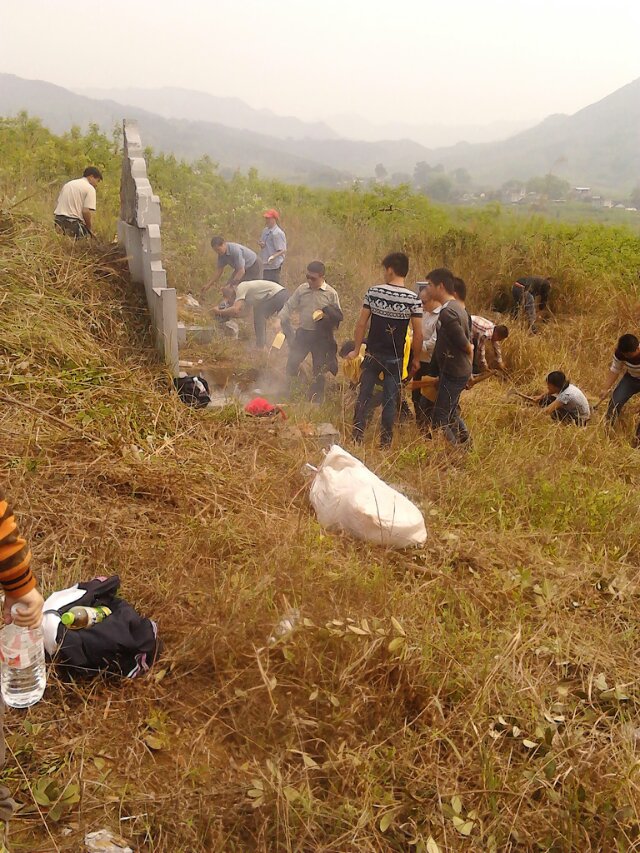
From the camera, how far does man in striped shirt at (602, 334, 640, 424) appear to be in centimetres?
596

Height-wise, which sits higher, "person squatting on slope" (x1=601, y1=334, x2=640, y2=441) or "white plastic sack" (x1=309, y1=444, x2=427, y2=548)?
"person squatting on slope" (x1=601, y1=334, x2=640, y2=441)

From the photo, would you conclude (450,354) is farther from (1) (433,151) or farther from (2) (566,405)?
(1) (433,151)

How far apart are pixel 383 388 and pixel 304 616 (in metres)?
2.89

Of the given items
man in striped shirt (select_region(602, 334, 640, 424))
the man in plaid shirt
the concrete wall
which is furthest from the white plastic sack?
man in striped shirt (select_region(602, 334, 640, 424))

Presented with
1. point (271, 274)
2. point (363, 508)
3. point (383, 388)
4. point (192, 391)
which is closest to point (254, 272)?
point (271, 274)

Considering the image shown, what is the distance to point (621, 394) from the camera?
621cm

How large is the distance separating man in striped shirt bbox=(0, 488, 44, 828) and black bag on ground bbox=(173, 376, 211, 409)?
3411 mm

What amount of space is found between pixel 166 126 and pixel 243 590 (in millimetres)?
51425

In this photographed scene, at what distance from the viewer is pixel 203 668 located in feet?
9.14

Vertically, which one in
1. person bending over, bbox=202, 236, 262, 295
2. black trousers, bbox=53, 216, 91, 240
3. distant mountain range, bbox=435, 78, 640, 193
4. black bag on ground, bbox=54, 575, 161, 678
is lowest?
black bag on ground, bbox=54, 575, 161, 678

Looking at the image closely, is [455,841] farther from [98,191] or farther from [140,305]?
[98,191]

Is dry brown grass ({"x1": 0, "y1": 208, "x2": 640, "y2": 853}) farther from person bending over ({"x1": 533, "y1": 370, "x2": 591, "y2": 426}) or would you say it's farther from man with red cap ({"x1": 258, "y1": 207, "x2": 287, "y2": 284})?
man with red cap ({"x1": 258, "y1": 207, "x2": 287, "y2": 284})

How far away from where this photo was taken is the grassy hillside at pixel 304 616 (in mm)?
2213

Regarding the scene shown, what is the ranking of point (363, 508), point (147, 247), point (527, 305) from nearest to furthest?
point (363, 508)
point (147, 247)
point (527, 305)
